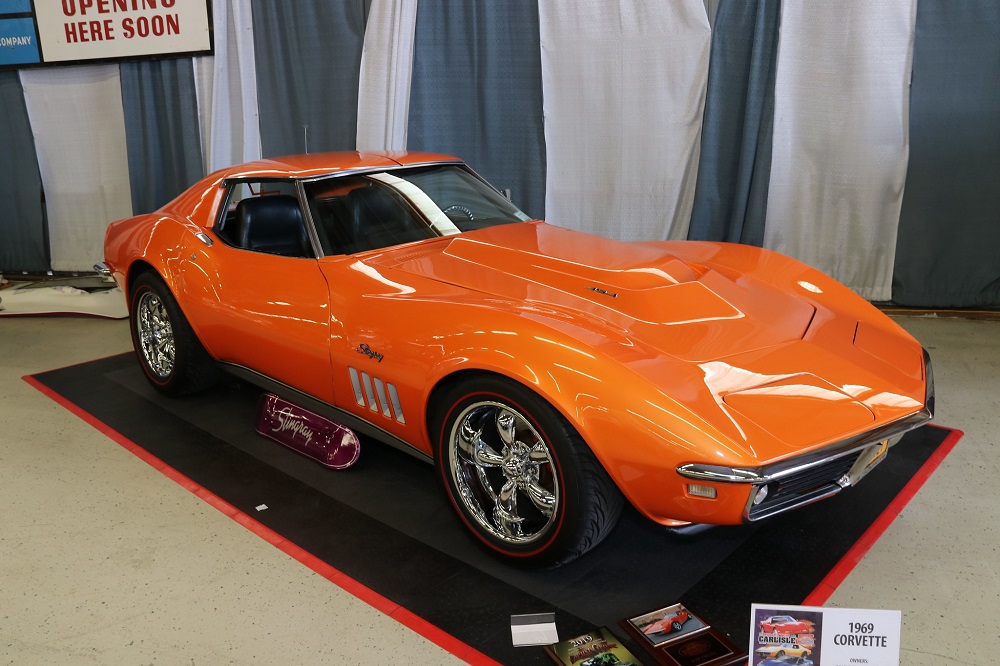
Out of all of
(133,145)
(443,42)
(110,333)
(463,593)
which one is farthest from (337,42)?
(463,593)

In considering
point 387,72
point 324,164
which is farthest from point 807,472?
point 387,72

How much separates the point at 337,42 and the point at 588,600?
4532mm

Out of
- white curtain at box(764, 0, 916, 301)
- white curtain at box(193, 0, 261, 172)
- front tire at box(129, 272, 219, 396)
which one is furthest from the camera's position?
white curtain at box(193, 0, 261, 172)

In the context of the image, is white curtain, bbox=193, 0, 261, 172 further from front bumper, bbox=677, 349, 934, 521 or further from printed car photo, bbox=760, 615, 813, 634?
printed car photo, bbox=760, 615, 813, 634

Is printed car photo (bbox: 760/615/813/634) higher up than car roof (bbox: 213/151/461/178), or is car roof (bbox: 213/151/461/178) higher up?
car roof (bbox: 213/151/461/178)

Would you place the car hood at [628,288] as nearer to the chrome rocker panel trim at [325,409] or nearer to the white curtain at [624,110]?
the chrome rocker panel trim at [325,409]

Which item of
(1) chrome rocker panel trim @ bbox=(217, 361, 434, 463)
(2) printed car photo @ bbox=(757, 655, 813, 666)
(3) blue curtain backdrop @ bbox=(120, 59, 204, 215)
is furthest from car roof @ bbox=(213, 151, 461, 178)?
(3) blue curtain backdrop @ bbox=(120, 59, 204, 215)

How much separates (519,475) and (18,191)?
602 centimetres

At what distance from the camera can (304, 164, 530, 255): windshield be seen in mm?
2820

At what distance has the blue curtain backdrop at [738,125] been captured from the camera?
4.56m

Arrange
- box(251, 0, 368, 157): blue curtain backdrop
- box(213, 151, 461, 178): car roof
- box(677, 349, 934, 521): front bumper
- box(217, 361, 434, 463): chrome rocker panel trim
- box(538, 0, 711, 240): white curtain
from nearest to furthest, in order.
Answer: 1. box(677, 349, 934, 521): front bumper
2. box(217, 361, 434, 463): chrome rocker panel trim
3. box(213, 151, 461, 178): car roof
4. box(538, 0, 711, 240): white curtain
5. box(251, 0, 368, 157): blue curtain backdrop

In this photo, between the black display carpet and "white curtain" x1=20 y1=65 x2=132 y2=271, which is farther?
"white curtain" x1=20 y1=65 x2=132 y2=271

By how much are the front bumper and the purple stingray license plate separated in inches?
57.3

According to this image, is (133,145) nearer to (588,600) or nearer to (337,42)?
(337,42)
